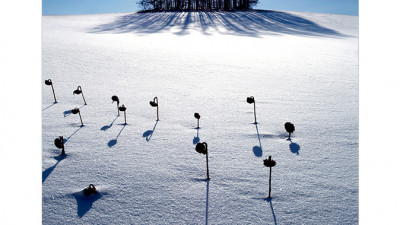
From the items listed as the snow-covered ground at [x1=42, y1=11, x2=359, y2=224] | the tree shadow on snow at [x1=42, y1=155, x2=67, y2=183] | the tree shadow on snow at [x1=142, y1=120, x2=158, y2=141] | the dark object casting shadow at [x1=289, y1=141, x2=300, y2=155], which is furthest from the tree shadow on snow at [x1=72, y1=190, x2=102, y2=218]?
the dark object casting shadow at [x1=289, y1=141, x2=300, y2=155]

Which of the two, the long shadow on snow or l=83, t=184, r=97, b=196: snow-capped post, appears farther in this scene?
the long shadow on snow

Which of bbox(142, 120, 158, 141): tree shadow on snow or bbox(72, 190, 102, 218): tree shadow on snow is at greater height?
bbox(142, 120, 158, 141): tree shadow on snow

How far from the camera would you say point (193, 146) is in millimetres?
1523

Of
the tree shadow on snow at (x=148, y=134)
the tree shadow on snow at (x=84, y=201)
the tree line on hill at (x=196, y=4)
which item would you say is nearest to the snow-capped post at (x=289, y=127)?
the tree shadow on snow at (x=148, y=134)

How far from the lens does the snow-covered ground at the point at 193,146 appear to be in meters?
1.02

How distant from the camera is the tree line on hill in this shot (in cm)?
1585

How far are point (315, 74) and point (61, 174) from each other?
3.08 m

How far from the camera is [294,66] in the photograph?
3.63 metres

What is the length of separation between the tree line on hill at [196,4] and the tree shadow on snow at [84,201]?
15537 millimetres

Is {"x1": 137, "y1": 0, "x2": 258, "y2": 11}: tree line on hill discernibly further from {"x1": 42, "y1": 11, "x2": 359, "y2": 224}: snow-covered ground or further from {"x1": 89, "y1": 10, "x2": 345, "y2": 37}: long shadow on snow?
{"x1": 42, "y1": 11, "x2": 359, "y2": 224}: snow-covered ground

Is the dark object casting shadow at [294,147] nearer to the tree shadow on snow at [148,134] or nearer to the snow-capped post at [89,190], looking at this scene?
the tree shadow on snow at [148,134]

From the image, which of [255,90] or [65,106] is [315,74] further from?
[65,106]

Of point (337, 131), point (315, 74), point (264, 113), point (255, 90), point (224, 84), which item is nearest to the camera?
point (337, 131)
